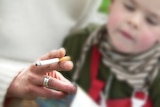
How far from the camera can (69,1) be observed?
18.6 inches

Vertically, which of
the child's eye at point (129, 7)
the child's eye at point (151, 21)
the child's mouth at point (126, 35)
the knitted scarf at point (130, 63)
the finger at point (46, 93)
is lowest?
the finger at point (46, 93)

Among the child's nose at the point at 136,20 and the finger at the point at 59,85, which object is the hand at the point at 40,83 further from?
the child's nose at the point at 136,20

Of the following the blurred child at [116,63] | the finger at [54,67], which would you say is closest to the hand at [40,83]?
the finger at [54,67]

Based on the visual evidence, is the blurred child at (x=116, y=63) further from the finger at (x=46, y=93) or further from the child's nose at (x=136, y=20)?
the finger at (x=46, y=93)

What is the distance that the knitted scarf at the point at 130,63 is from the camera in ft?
1.69

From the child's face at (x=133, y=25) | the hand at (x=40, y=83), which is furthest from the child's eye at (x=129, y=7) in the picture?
the hand at (x=40, y=83)

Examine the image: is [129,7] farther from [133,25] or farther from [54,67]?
[54,67]

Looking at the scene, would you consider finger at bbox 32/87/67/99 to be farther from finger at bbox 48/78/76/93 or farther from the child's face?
the child's face

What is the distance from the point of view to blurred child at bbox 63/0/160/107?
1.63 ft

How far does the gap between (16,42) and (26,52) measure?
19 mm

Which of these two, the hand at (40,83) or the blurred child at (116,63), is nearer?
the hand at (40,83)

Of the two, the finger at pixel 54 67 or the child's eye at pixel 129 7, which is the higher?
the child's eye at pixel 129 7

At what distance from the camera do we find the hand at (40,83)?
0.29 meters

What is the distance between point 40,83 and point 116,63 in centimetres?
24
